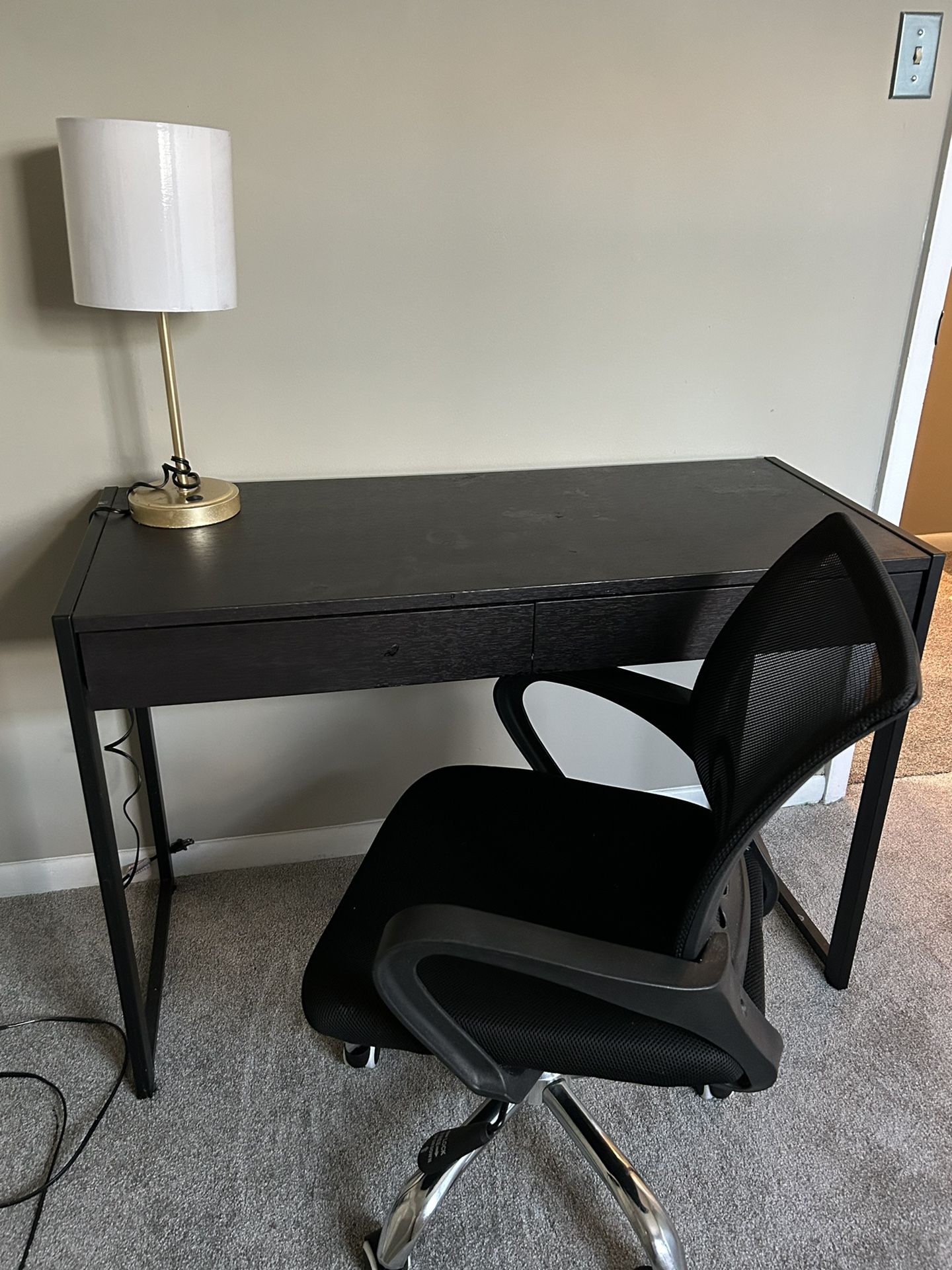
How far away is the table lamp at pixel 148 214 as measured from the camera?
46.4 inches

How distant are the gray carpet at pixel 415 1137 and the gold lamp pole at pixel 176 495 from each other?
2.61 ft

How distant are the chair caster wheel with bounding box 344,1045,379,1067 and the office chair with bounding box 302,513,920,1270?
10.5 inches

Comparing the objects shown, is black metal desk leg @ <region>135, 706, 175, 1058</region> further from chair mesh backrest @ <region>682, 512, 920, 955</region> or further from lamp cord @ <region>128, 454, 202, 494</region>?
chair mesh backrest @ <region>682, 512, 920, 955</region>

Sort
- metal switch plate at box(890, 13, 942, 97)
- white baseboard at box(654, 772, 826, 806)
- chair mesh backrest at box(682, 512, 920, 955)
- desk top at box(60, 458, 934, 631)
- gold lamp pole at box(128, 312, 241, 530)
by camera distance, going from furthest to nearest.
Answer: white baseboard at box(654, 772, 826, 806), metal switch plate at box(890, 13, 942, 97), gold lamp pole at box(128, 312, 241, 530), desk top at box(60, 458, 934, 631), chair mesh backrest at box(682, 512, 920, 955)

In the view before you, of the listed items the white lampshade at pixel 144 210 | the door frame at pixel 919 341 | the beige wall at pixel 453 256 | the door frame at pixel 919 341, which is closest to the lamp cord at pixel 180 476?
the beige wall at pixel 453 256

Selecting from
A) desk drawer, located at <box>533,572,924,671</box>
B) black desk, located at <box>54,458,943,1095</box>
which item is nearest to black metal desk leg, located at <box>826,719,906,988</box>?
black desk, located at <box>54,458,943,1095</box>

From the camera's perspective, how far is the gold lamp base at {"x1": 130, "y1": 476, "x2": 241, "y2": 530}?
1.40m

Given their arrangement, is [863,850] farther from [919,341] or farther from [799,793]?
[919,341]

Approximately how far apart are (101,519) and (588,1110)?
1.15m

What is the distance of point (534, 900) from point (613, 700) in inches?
12.8

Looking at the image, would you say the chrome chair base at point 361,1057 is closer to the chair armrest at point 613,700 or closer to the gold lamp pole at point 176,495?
the chair armrest at point 613,700

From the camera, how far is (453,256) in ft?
5.10

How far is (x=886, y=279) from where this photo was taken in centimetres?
171

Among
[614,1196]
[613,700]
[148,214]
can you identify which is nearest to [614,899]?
[613,700]
